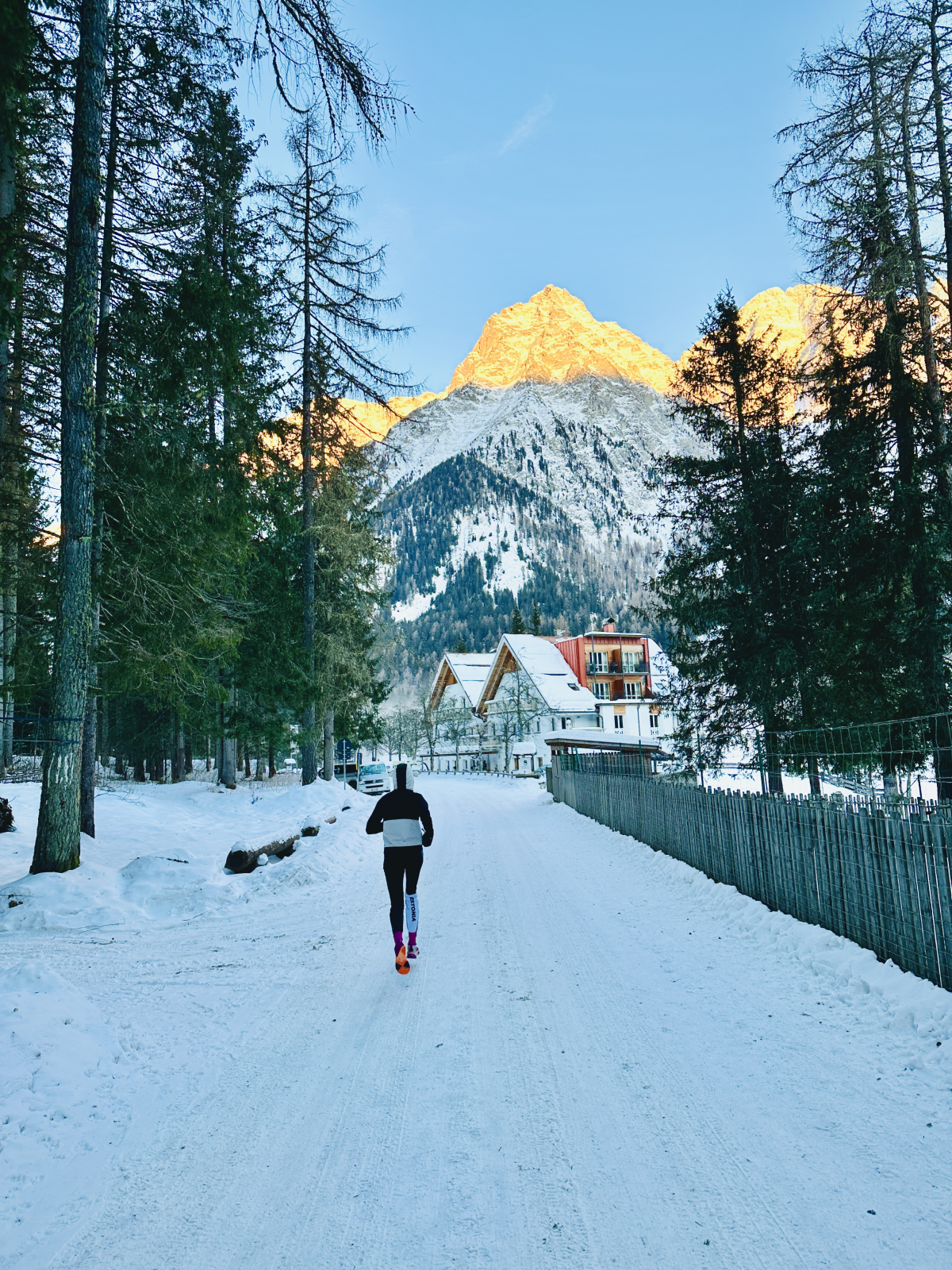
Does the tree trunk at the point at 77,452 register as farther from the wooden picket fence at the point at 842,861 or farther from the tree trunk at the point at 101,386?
the wooden picket fence at the point at 842,861

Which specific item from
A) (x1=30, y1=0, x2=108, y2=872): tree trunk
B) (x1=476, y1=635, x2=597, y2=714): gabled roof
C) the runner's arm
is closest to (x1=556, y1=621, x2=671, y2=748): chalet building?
(x1=476, y1=635, x2=597, y2=714): gabled roof

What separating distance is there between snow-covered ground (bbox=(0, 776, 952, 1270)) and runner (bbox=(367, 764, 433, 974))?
41cm

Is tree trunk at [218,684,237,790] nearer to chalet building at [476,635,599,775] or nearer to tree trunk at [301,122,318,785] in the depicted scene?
tree trunk at [301,122,318,785]

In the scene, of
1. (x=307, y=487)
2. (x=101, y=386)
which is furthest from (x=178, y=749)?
(x=101, y=386)

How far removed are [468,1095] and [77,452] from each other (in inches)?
371

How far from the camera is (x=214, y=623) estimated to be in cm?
1242

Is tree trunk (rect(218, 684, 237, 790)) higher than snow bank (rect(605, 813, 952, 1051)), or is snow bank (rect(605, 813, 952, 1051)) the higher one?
tree trunk (rect(218, 684, 237, 790))

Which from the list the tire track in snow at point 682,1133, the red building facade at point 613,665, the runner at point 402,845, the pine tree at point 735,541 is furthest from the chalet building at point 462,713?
the tire track in snow at point 682,1133

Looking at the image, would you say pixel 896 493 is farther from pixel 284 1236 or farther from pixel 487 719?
pixel 487 719

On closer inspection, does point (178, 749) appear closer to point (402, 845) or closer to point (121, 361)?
point (121, 361)

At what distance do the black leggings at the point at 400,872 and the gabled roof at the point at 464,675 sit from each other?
64813 mm

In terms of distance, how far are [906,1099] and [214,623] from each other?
38.0 feet

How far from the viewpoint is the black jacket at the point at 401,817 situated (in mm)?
6852

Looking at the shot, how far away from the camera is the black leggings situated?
21.5 ft
